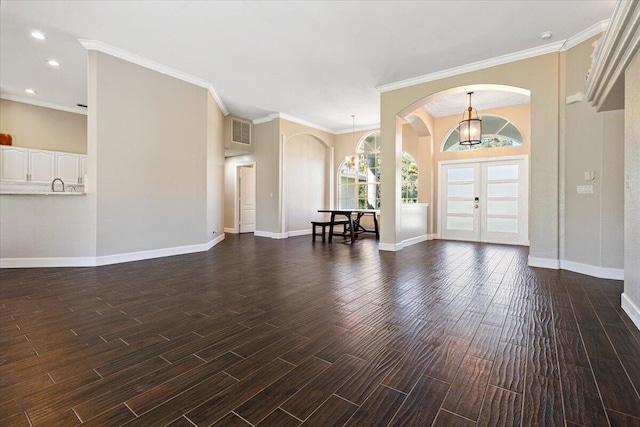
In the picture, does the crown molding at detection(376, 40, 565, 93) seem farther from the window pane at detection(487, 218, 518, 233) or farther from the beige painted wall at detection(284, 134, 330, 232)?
the window pane at detection(487, 218, 518, 233)

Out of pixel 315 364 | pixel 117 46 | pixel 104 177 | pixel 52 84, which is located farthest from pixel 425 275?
pixel 52 84

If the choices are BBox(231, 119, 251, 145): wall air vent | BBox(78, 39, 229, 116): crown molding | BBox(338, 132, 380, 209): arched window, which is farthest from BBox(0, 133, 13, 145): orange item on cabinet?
BBox(338, 132, 380, 209): arched window

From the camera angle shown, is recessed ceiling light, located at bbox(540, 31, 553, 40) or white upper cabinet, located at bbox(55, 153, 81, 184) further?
white upper cabinet, located at bbox(55, 153, 81, 184)

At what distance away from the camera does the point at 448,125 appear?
25.3 ft

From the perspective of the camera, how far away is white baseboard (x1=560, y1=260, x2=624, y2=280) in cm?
366

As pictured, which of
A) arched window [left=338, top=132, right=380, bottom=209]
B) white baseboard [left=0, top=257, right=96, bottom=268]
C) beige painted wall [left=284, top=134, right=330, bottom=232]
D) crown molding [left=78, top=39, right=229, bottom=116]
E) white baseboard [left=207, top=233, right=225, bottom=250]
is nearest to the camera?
white baseboard [left=0, top=257, right=96, bottom=268]

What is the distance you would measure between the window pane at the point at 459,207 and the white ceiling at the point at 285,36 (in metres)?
3.76

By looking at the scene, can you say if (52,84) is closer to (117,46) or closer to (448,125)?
(117,46)

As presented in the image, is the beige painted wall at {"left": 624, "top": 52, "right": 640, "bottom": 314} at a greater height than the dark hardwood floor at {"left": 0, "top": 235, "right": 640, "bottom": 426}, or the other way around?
the beige painted wall at {"left": 624, "top": 52, "right": 640, "bottom": 314}

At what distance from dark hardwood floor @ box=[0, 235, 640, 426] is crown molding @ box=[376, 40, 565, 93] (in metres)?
3.26

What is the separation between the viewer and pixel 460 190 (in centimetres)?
765

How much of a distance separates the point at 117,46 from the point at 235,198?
518 cm

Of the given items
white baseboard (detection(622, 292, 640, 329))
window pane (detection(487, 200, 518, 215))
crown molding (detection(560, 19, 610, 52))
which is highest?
crown molding (detection(560, 19, 610, 52))

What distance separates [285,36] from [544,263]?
194 inches
